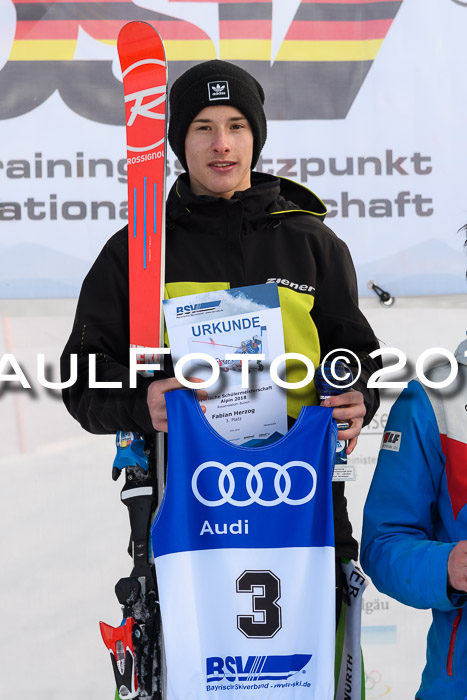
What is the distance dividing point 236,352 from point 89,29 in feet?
5.61

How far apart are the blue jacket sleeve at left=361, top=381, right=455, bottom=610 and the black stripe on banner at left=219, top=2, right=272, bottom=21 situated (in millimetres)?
1747

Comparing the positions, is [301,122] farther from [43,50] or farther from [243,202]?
[243,202]

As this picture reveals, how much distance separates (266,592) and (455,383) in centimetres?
51

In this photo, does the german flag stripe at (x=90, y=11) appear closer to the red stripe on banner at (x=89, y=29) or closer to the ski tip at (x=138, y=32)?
the red stripe on banner at (x=89, y=29)

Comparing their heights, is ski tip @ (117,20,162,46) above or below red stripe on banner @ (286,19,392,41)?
below

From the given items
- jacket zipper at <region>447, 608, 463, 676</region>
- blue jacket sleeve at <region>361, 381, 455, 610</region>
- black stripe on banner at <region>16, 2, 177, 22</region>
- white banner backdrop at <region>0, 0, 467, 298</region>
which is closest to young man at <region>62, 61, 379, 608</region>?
blue jacket sleeve at <region>361, 381, 455, 610</region>

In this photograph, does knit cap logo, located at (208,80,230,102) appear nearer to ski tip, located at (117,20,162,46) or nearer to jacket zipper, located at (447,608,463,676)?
ski tip, located at (117,20,162,46)

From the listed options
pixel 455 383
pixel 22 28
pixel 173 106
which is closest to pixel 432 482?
pixel 455 383

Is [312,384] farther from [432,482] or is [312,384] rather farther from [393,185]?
[393,185]

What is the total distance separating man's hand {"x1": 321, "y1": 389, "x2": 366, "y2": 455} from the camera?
1.65m

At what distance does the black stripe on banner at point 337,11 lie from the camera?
2.97m

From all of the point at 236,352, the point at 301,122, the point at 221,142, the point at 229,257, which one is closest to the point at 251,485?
the point at 236,352

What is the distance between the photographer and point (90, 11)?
9.77ft

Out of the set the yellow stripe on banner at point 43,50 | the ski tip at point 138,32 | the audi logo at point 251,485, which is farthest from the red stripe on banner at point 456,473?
the yellow stripe on banner at point 43,50
